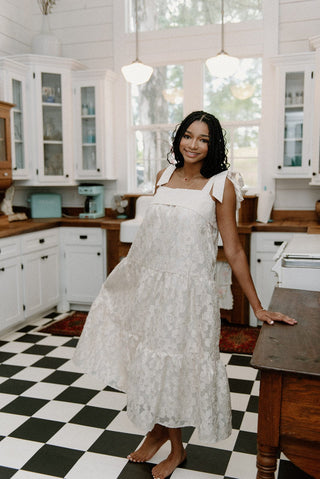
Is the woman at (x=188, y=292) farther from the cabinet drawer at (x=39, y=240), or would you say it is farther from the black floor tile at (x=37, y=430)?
the cabinet drawer at (x=39, y=240)

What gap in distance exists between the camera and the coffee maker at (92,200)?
504 centimetres

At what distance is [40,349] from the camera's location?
12.7 ft

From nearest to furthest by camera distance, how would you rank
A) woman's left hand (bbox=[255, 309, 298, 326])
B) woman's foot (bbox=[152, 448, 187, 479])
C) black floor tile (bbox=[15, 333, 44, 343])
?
woman's left hand (bbox=[255, 309, 298, 326]), woman's foot (bbox=[152, 448, 187, 479]), black floor tile (bbox=[15, 333, 44, 343])

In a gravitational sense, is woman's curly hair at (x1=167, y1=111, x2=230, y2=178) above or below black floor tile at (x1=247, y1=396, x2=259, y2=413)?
above

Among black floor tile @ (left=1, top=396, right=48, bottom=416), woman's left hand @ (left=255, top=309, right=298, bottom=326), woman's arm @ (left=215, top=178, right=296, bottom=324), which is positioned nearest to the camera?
woman's left hand @ (left=255, top=309, right=298, bottom=326)

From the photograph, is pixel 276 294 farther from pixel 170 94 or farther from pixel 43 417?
pixel 170 94

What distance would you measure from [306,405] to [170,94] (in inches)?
170

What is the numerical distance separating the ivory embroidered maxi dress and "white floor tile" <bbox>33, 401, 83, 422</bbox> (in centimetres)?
85

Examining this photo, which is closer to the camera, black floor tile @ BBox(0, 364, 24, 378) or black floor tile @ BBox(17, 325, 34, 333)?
black floor tile @ BBox(0, 364, 24, 378)

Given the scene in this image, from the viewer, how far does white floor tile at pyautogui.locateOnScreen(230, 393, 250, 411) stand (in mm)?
2868

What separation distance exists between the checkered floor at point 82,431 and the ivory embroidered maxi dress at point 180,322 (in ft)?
1.30

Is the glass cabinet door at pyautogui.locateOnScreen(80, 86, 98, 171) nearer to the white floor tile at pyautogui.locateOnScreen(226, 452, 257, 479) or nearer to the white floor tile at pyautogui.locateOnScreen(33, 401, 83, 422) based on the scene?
the white floor tile at pyautogui.locateOnScreen(33, 401, 83, 422)

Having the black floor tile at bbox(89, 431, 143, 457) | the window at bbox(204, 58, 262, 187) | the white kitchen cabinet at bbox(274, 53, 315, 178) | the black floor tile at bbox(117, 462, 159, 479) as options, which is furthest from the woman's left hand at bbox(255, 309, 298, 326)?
the window at bbox(204, 58, 262, 187)

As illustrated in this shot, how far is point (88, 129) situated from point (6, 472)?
3.66 meters
